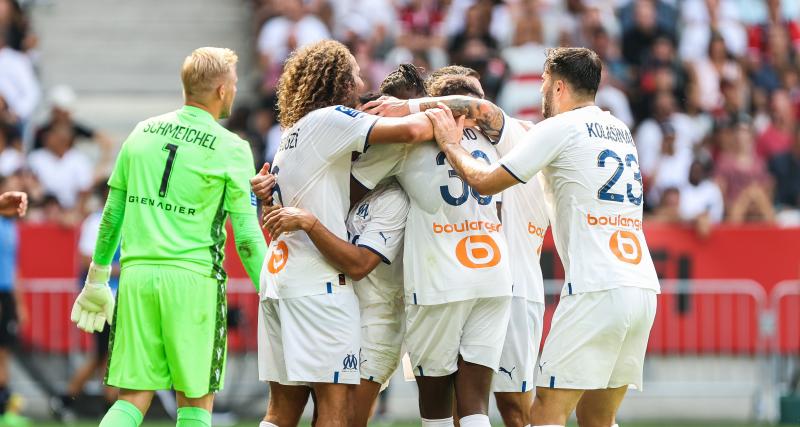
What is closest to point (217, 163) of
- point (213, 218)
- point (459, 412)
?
point (213, 218)

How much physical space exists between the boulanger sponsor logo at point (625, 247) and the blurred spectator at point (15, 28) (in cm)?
1226

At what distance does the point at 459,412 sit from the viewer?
7703 millimetres

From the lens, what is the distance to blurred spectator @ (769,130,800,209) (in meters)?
16.5

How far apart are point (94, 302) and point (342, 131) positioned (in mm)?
2014

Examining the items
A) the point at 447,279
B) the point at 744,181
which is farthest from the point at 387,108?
the point at 744,181

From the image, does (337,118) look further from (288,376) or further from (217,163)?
(288,376)

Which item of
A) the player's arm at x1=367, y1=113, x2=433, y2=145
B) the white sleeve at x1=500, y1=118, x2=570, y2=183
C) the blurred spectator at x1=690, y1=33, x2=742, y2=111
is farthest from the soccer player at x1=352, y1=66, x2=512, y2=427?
the blurred spectator at x1=690, y1=33, x2=742, y2=111

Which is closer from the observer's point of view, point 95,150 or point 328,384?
point 328,384

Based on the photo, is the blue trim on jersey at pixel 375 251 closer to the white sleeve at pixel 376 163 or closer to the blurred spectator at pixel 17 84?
the white sleeve at pixel 376 163

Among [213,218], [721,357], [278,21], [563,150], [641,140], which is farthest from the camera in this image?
[278,21]

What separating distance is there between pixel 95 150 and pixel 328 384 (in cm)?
1100

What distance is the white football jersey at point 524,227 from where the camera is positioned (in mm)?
8211

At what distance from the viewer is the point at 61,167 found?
16375mm

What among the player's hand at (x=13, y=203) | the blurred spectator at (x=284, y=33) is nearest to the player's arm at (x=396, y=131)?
the player's hand at (x=13, y=203)
